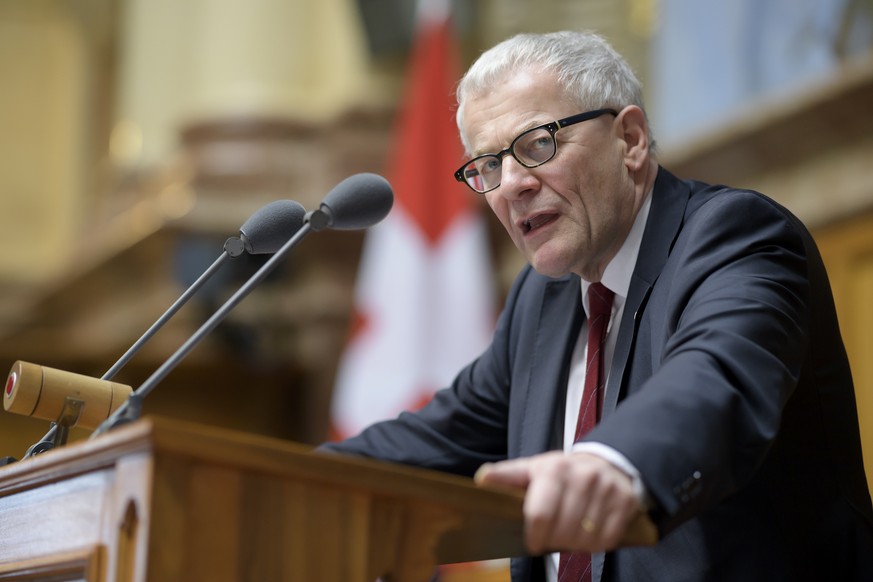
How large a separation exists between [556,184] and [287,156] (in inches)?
192

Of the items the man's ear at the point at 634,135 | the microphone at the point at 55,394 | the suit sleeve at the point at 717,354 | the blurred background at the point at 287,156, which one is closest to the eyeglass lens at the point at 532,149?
the man's ear at the point at 634,135

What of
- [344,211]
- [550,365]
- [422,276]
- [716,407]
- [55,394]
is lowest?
[716,407]

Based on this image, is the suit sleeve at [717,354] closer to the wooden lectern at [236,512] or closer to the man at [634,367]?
the man at [634,367]

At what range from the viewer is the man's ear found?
2430mm

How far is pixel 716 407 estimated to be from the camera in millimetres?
1600

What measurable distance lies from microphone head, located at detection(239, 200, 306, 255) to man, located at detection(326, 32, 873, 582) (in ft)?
1.27

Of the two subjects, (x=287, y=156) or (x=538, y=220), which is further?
(x=287, y=156)

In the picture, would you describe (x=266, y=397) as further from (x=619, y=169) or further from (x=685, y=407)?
(x=685, y=407)

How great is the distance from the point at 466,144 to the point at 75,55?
328 inches

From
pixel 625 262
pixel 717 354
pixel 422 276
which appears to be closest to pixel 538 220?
pixel 625 262

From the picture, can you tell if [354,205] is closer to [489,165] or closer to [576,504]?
[489,165]

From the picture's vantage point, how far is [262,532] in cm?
148

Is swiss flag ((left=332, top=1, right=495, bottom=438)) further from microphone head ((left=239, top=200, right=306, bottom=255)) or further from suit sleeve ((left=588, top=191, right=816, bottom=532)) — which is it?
suit sleeve ((left=588, top=191, right=816, bottom=532))

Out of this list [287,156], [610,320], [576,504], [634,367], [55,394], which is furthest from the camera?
[287,156]
